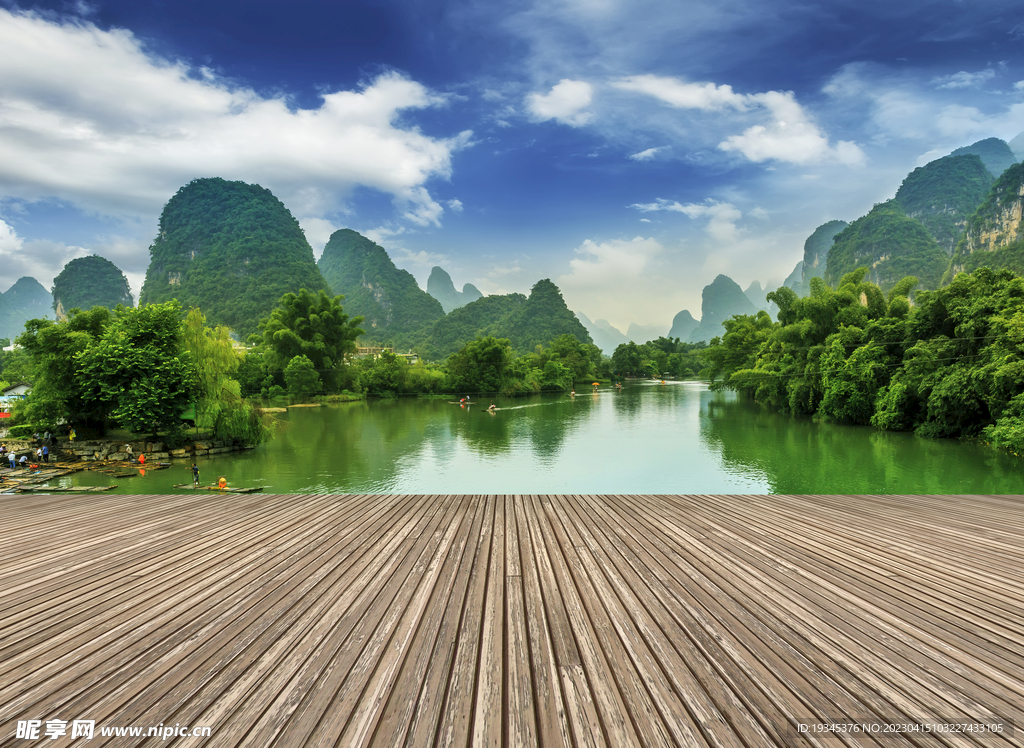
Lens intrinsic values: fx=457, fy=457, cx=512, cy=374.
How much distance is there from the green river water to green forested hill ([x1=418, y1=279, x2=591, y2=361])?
85.4 metres

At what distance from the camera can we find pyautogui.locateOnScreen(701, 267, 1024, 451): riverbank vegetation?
658 inches

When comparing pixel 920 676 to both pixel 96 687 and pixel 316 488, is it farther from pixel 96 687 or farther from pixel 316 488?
pixel 316 488

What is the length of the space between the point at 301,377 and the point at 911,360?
47.6 metres

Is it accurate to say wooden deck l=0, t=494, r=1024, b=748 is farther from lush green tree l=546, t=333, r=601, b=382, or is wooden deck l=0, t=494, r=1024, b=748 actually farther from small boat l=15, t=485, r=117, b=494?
lush green tree l=546, t=333, r=601, b=382

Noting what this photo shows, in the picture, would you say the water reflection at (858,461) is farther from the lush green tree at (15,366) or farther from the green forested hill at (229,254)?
the green forested hill at (229,254)

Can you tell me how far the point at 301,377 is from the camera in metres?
47.0

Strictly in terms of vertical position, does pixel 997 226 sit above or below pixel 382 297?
below

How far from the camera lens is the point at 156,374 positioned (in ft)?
56.2

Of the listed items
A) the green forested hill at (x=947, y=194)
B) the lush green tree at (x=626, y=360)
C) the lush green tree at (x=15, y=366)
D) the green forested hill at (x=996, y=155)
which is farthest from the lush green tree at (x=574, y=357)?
the green forested hill at (x=996, y=155)

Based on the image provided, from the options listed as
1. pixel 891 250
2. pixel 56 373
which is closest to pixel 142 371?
pixel 56 373

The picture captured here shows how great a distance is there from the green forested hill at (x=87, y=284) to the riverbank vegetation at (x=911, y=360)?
135 m

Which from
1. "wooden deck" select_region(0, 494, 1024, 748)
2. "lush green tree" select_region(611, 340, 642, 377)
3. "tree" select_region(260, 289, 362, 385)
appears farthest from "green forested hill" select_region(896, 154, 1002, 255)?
"wooden deck" select_region(0, 494, 1024, 748)

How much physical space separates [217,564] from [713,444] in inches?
829

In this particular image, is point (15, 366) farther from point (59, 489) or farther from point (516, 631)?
point (516, 631)
